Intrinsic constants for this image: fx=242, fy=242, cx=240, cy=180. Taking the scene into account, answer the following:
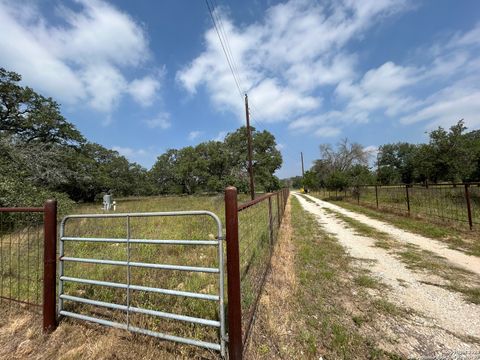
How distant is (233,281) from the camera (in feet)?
6.84

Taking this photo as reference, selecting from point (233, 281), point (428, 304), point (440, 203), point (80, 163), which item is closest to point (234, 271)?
point (233, 281)

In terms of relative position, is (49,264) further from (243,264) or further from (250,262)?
(250,262)

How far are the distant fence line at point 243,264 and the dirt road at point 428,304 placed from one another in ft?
5.01

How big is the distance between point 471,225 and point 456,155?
12765 millimetres

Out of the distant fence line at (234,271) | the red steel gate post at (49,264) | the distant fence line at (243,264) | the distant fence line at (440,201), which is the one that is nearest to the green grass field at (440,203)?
the distant fence line at (440,201)

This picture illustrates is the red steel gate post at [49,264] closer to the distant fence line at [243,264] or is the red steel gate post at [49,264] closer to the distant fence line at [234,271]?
the distant fence line at [234,271]

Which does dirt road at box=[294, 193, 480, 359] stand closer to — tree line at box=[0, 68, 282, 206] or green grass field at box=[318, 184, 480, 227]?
green grass field at box=[318, 184, 480, 227]

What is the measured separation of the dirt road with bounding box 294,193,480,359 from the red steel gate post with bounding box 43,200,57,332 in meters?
3.69

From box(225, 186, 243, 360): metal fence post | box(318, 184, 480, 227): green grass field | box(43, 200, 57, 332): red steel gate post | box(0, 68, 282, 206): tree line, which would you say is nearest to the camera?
box(225, 186, 243, 360): metal fence post

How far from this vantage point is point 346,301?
3.32 meters

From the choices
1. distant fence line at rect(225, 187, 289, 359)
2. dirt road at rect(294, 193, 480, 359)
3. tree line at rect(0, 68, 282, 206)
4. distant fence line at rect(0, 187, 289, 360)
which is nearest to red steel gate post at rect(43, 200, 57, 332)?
distant fence line at rect(0, 187, 289, 360)

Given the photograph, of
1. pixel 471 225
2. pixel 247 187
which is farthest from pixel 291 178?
pixel 471 225

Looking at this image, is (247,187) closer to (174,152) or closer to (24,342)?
(24,342)

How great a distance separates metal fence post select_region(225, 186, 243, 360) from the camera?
2.07 meters
